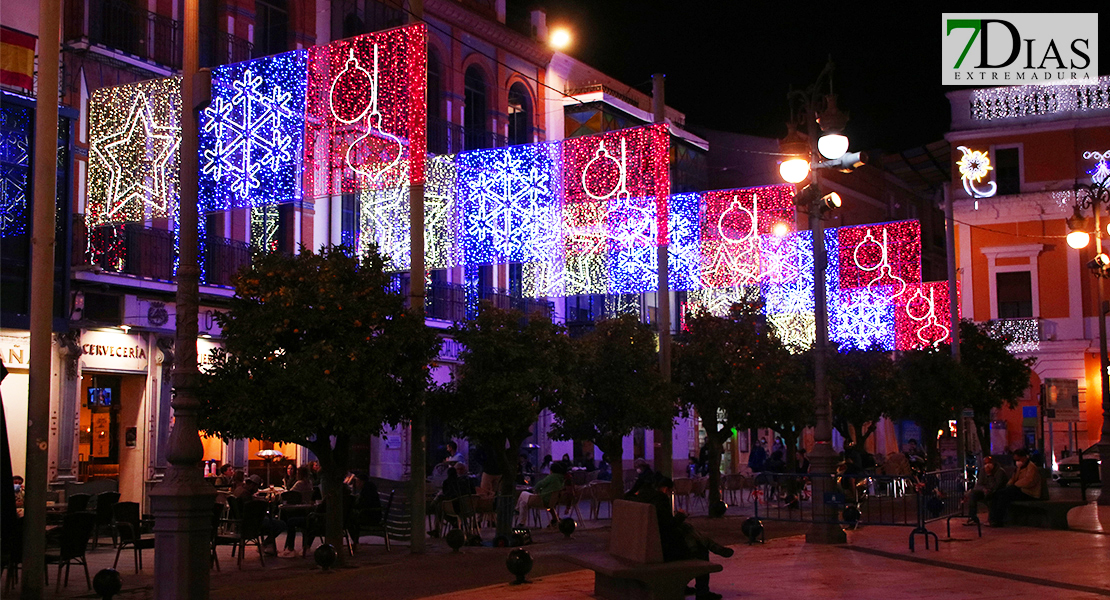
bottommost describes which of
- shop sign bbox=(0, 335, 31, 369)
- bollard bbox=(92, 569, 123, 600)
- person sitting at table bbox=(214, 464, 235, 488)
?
bollard bbox=(92, 569, 123, 600)

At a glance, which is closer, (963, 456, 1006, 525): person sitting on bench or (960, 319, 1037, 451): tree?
(963, 456, 1006, 525): person sitting on bench

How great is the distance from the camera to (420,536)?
729 inches

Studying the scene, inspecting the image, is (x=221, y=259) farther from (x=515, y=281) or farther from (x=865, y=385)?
(x=865, y=385)

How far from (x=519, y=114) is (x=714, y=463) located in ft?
44.7

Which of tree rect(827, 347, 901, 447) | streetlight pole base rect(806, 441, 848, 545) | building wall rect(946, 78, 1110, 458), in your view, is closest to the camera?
streetlight pole base rect(806, 441, 848, 545)

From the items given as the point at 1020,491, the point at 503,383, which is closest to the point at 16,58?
the point at 503,383

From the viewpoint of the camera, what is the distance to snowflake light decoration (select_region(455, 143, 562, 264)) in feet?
64.4

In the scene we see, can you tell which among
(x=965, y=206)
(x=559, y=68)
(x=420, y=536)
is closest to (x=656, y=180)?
(x=420, y=536)

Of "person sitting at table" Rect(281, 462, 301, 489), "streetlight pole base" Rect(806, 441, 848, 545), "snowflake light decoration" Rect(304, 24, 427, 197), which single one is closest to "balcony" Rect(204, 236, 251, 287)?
"person sitting at table" Rect(281, 462, 301, 489)

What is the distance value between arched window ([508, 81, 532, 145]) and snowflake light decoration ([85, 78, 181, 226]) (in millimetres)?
18045

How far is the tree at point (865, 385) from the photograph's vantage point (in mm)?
35062

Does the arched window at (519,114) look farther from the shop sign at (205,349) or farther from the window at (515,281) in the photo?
the shop sign at (205,349)

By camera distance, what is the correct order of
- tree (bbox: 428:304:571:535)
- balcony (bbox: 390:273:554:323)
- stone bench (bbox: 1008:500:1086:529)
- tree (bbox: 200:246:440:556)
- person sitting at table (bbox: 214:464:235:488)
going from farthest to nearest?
1. balcony (bbox: 390:273:554:323)
2. person sitting at table (bbox: 214:464:235:488)
3. stone bench (bbox: 1008:500:1086:529)
4. tree (bbox: 428:304:571:535)
5. tree (bbox: 200:246:440:556)

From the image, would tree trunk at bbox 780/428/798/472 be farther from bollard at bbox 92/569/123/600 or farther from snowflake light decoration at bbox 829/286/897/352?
bollard at bbox 92/569/123/600
